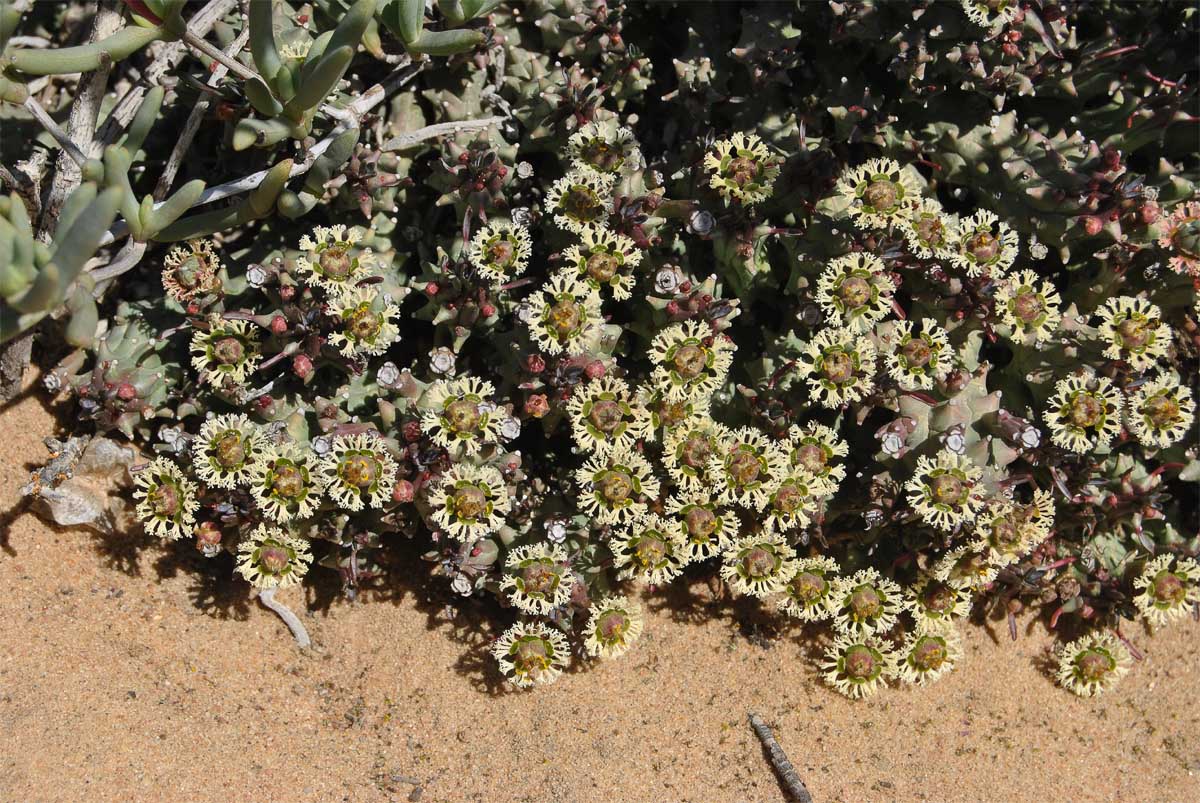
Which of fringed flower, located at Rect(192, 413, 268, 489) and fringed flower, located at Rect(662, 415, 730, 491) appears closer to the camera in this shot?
fringed flower, located at Rect(192, 413, 268, 489)

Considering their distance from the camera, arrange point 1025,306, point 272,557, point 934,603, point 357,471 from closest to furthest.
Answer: point 357,471 < point 272,557 < point 1025,306 < point 934,603

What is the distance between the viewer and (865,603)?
331 cm

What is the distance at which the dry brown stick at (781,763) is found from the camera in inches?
124

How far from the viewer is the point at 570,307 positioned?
300 centimetres

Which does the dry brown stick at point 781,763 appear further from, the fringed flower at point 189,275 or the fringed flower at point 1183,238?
the fringed flower at point 189,275

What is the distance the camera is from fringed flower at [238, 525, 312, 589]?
3.09m

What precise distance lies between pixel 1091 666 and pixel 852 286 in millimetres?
1669

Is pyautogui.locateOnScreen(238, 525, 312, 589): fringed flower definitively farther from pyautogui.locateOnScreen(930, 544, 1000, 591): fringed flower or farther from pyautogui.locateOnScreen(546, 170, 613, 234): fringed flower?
pyautogui.locateOnScreen(930, 544, 1000, 591): fringed flower

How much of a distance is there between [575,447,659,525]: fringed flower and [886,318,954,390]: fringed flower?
865 millimetres

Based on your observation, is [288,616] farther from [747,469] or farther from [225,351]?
[747,469]

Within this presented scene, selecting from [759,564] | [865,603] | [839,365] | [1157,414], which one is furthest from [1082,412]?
[759,564]

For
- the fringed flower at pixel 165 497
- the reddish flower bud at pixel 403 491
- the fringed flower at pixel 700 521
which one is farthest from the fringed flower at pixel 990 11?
the fringed flower at pixel 165 497

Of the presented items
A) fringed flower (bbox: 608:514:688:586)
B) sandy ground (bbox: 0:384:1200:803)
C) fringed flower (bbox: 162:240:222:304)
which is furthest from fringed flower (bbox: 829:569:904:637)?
fringed flower (bbox: 162:240:222:304)

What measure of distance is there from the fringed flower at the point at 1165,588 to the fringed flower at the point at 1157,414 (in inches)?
19.5
